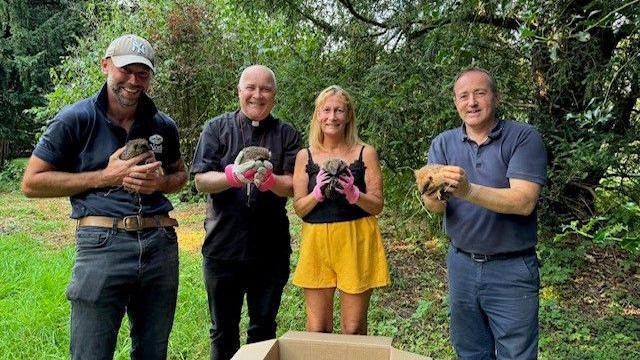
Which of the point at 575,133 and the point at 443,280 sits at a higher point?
the point at 575,133

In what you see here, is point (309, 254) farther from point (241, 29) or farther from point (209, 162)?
point (241, 29)

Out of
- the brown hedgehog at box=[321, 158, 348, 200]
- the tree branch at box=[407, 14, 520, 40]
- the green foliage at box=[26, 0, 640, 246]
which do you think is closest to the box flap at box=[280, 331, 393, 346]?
the brown hedgehog at box=[321, 158, 348, 200]

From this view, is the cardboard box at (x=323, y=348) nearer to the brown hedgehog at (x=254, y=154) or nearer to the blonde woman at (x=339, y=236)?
the blonde woman at (x=339, y=236)

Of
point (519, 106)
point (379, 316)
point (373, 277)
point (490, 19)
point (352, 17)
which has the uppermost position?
point (352, 17)

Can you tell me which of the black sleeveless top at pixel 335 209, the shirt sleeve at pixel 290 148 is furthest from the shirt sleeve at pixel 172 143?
the black sleeveless top at pixel 335 209

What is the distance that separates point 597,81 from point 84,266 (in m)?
3.86

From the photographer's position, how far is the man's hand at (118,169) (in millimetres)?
2285

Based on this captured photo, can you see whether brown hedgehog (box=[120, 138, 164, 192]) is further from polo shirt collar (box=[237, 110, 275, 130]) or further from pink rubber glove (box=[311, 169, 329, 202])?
pink rubber glove (box=[311, 169, 329, 202])

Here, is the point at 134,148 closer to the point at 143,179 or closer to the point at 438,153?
the point at 143,179

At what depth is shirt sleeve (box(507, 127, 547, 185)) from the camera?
2.28 metres

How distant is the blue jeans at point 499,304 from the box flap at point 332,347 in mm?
679

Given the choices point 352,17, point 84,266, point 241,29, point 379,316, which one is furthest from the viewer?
point 241,29

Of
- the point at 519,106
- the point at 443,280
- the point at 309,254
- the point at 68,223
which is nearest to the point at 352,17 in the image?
the point at 519,106

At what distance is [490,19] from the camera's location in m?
4.39
